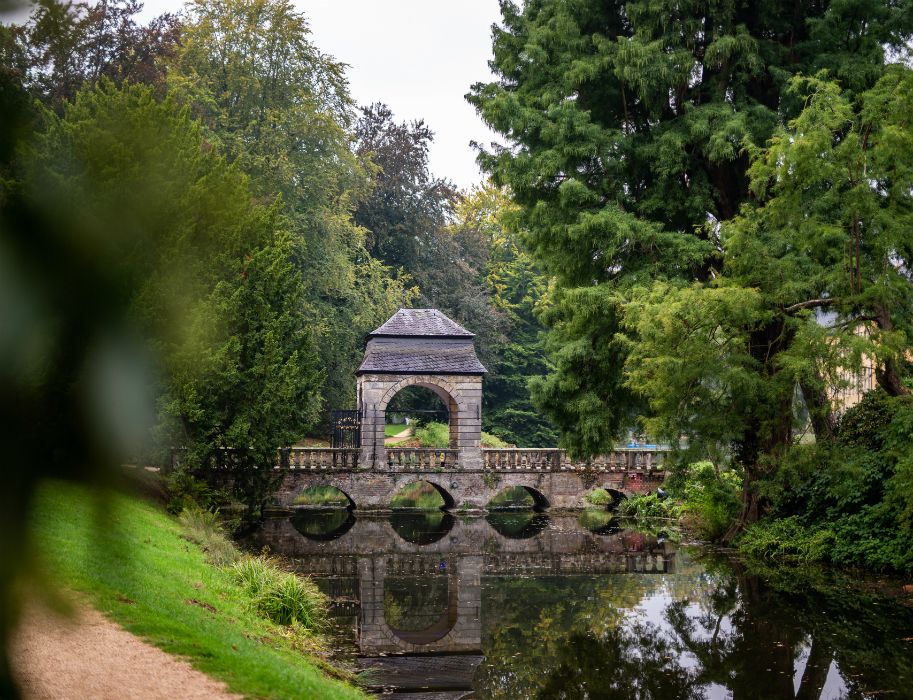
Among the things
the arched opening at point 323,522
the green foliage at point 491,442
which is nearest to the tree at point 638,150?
the arched opening at point 323,522

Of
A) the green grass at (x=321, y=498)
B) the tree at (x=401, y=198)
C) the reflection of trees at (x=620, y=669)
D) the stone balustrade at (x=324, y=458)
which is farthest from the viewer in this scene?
the tree at (x=401, y=198)

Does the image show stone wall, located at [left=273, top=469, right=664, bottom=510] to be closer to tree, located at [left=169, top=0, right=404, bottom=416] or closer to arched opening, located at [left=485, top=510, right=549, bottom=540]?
arched opening, located at [left=485, top=510, right=549, bottom=540]

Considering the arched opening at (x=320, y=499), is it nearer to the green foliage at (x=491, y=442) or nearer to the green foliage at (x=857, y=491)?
the green foliage at (x=491, y=442)

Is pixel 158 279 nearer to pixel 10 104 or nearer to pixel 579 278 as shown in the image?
pixel 10 104

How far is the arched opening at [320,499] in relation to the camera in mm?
30672

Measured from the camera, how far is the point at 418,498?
32.2m

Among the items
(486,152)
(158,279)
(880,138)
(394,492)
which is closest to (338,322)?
(394,492)

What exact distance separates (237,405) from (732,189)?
11219 mm

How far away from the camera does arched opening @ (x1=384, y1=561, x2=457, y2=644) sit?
12.1 metres

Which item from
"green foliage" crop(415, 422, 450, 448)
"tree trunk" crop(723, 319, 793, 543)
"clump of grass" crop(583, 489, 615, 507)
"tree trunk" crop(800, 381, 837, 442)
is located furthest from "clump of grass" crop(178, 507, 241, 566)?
"green foliage" crop(415, 422, 450, 448)

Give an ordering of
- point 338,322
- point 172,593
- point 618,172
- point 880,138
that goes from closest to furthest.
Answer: point 172,593, point 880,138, point 618,172, point 338,322

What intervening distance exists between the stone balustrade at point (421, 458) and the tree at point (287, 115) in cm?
337

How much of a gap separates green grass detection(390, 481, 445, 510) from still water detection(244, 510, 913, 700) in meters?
10.9

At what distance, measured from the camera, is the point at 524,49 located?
19.5 metres
